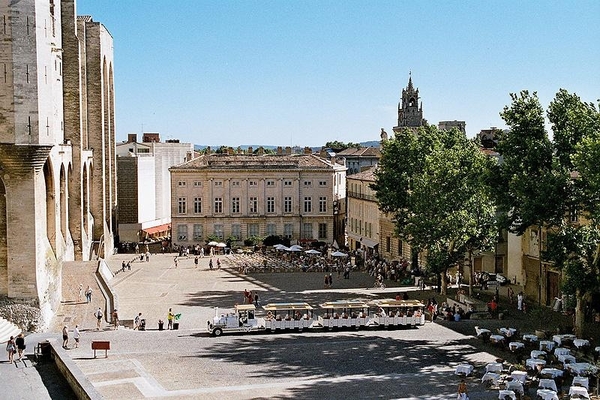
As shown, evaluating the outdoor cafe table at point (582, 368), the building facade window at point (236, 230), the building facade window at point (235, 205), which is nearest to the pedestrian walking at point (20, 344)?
the outdoor cafe table at point (582, 368)

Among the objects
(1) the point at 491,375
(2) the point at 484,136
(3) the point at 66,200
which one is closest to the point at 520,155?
(1) the point at 491,375

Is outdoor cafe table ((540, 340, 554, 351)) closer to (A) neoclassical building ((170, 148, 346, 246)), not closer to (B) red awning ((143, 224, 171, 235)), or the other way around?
(A) neoclassical building ((170, 148, 346, 246))

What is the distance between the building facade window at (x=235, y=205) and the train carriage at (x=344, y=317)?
4154 centimetres

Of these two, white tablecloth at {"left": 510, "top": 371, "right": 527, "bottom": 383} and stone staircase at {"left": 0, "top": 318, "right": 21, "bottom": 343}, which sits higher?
stone staircase at {"left": 0, "top": 318, "right": 21, "bottom": 343}

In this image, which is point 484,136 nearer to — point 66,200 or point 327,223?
point 327,223

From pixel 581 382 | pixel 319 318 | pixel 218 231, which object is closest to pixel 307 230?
pixel 218 231

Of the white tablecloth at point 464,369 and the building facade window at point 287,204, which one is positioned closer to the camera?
the white tablecloth at point 464,369

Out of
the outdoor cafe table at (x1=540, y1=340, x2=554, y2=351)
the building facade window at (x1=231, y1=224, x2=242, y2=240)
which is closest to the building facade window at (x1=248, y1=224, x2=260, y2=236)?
the building facade window at (x1=231, y1=224, x2=242, y2=240)

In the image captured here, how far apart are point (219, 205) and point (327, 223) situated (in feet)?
37.2

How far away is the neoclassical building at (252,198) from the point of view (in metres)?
78.8

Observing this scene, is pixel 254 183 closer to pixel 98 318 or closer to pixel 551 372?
pixel 98 318

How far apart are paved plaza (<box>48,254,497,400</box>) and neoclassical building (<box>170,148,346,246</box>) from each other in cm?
Result: 3290

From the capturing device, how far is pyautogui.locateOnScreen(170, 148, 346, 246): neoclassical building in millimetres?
78812

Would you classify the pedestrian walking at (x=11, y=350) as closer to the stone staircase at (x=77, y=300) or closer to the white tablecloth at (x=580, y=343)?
the stone staircase at (x=77, y=300)
